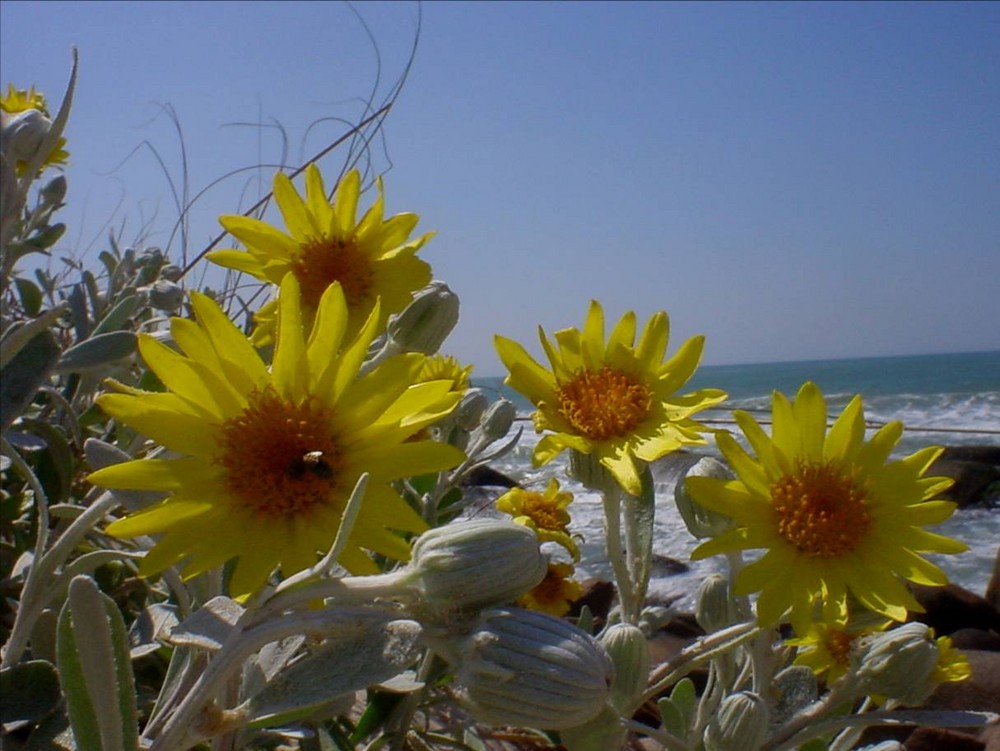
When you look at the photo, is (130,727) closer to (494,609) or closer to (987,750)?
(494,609)

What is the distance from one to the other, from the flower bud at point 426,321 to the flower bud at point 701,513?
1.40 ft

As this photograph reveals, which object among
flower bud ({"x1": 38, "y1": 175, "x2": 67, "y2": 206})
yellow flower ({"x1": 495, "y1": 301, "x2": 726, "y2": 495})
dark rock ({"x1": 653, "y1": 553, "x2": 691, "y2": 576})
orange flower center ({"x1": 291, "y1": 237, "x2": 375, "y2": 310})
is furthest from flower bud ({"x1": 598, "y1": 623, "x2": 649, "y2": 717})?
dark rock ({"x1": 653, "y1": 553, "x2": 691, "y2": 576})

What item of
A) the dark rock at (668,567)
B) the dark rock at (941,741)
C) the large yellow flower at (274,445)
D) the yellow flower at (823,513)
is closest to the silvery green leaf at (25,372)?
the large yellow flower at (274,445)

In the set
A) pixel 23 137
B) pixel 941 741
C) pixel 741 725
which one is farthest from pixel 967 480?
pixel 23 137

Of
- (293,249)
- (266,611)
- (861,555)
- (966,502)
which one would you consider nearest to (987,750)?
(861,555)

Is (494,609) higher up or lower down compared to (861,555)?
higher up

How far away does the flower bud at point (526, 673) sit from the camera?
864 mm

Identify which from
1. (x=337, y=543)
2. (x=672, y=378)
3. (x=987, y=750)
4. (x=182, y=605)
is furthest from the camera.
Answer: (x=987, y=750)

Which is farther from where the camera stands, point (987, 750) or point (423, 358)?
point (987, 750)

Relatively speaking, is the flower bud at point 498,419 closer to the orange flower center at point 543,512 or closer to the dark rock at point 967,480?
the orange flower center at point 543,512

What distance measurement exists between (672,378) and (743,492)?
32cm

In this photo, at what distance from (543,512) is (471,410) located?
0.46 metres

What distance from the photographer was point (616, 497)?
1592 mm

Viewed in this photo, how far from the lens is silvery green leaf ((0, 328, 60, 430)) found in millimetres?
1227
